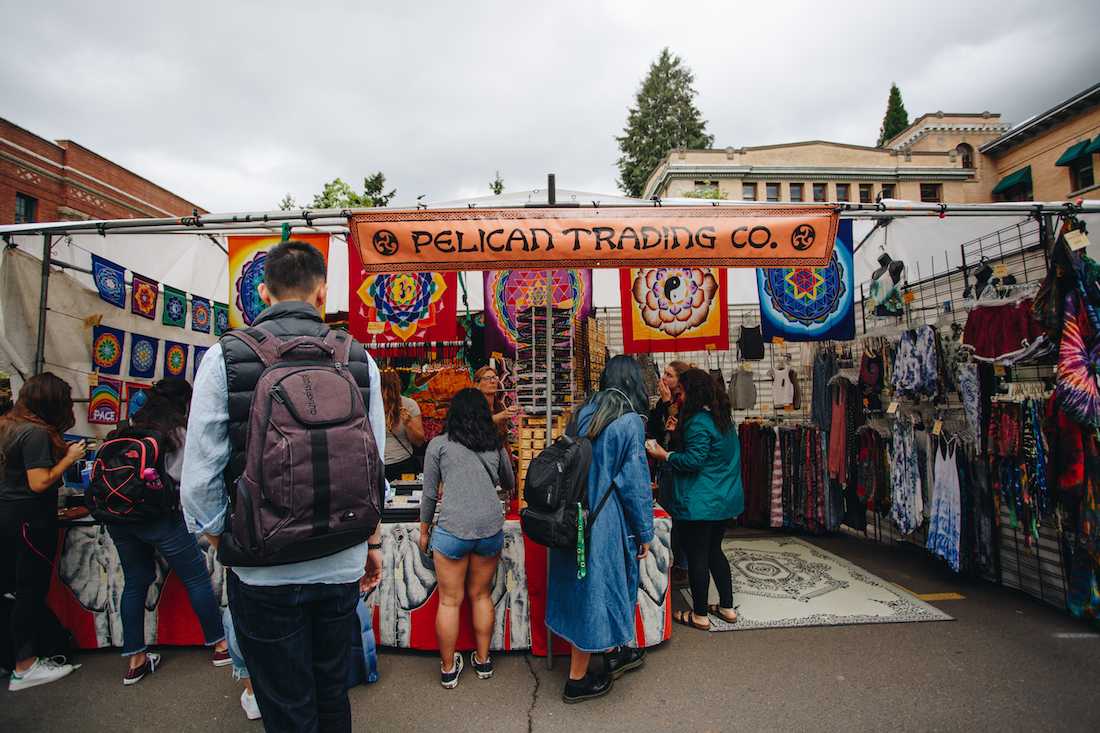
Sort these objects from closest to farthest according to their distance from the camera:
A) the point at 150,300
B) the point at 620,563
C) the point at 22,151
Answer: the point at 620,563 → the point at 150,300 → the point at 22,151

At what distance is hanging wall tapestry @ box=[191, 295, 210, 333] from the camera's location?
5.67 metres

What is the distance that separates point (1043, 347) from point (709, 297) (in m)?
2.48

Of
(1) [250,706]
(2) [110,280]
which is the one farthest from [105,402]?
(1) [250,706]

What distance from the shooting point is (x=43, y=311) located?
165 inches

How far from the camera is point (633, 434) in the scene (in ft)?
10.3

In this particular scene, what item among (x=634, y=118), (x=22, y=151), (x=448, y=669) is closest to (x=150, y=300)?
(x=448, y=669)

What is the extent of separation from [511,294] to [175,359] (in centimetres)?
336

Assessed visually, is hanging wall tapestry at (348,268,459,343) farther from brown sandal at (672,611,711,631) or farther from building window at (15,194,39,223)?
building window at (15,194,39,223)

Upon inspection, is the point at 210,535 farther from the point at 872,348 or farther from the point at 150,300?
the point at 872,348

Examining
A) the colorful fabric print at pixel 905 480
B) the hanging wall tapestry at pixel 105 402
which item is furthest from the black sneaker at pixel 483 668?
the colorful fabric print at pixel 905 480

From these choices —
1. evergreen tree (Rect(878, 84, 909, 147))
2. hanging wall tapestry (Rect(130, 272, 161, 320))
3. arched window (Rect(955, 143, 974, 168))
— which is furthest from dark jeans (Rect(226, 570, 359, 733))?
evergreen tree (Rect(878, 84, 909, 147))

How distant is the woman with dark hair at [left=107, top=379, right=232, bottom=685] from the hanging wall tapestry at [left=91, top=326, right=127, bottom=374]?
173 cm

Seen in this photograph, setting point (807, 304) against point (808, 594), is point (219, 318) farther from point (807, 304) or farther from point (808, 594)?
point (808, 594)

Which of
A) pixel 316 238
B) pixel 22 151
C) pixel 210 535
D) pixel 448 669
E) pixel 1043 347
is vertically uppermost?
pixel 22 151
